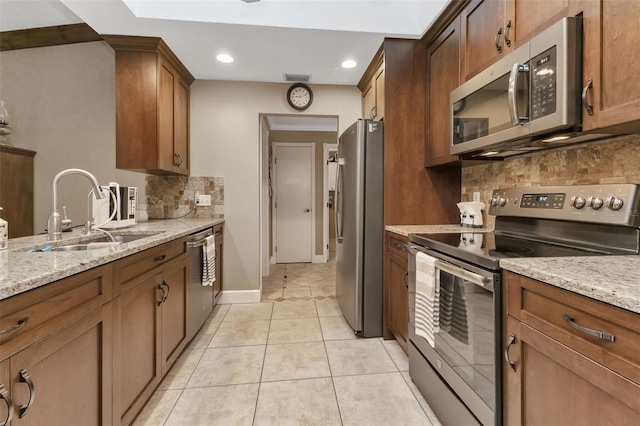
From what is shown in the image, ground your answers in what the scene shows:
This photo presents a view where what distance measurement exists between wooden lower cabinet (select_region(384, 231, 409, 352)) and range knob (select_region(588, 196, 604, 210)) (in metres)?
0.91

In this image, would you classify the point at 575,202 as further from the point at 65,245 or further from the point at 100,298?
the point at 65,245

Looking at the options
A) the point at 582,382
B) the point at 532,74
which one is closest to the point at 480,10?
the point at 532,74

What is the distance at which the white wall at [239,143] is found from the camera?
3.02 meters

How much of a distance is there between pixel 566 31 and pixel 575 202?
0.69 metres

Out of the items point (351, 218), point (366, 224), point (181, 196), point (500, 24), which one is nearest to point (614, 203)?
point (500, 24)

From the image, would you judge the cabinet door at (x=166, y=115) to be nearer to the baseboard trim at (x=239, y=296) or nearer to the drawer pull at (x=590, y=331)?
the baseboard trim at (x=239, y=296)

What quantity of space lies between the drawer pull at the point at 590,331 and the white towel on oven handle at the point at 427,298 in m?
0.61

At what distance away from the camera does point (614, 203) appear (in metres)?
1.09

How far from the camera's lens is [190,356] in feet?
6.58

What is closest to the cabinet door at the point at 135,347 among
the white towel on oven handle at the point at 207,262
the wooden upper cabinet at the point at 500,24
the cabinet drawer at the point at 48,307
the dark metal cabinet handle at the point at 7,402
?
the cabinet drawer at the point at 48,307

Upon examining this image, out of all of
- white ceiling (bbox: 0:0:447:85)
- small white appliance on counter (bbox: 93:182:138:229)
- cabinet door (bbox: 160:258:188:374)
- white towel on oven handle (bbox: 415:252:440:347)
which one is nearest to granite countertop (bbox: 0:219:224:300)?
cabinet door (bbox: 160:258:188:374)

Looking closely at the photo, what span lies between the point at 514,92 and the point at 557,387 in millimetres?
1156

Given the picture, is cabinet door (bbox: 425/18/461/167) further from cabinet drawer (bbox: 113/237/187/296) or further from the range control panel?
cabinet drawer (bbox: 113/237/187/296)

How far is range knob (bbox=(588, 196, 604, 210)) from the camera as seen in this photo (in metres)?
1.14
